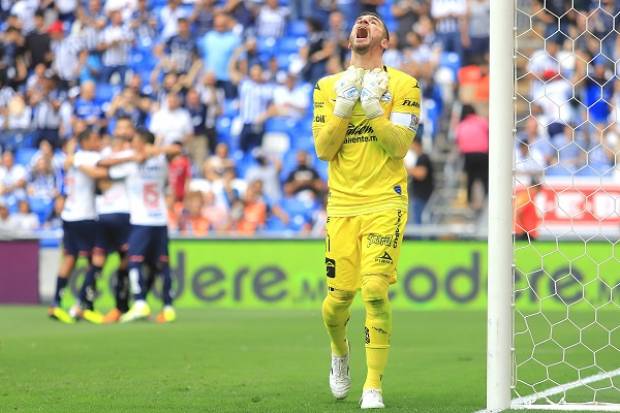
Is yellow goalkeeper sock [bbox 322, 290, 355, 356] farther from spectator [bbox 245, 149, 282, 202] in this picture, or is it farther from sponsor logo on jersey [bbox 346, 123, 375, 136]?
spectator [bbox 245, 149, 282, 202]

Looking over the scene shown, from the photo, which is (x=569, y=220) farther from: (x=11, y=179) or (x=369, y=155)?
(x=369, y=155)

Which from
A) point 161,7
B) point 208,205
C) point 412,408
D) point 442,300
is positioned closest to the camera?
point 412,408

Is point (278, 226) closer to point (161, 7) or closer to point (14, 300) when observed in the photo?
point (14, 300)

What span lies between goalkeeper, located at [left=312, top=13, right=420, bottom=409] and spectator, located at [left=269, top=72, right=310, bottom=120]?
1494 cm

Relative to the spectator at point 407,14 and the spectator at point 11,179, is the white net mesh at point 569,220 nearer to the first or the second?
the spectator at point 407,14

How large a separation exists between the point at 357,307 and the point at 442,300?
3.78ft

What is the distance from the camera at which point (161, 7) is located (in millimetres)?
25047

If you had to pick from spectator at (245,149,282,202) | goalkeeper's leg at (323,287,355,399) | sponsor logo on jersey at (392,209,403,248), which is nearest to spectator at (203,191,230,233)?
spectator at (245,149,282,202)

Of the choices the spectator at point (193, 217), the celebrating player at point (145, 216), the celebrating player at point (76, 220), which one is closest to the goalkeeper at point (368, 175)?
the celebrating player at point (145, 216)

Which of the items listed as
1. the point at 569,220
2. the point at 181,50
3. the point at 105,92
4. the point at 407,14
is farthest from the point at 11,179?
the point at 569,220

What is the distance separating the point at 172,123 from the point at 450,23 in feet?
16.6

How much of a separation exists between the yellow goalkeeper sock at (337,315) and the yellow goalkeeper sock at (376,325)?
0.23 m

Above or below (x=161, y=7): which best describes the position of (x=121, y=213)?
below

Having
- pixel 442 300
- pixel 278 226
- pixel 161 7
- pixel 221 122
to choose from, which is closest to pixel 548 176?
pixel 442 300
